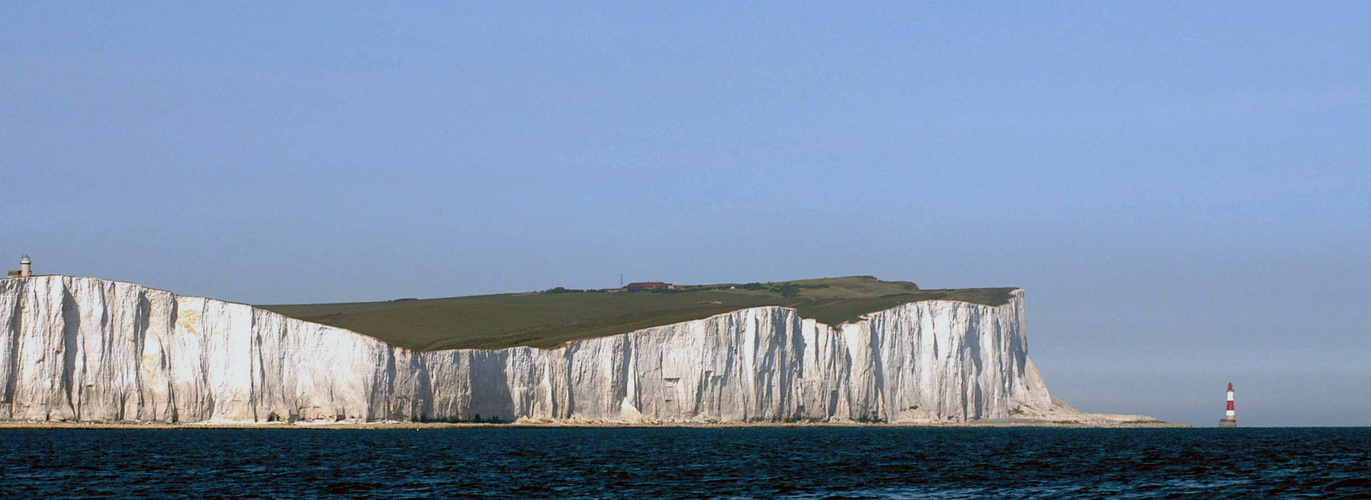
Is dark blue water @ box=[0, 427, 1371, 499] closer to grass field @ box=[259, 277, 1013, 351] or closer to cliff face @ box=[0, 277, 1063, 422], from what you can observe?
cliff face @ box=[0, 277, 1063, 422]

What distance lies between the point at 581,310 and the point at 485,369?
2624 centimetres

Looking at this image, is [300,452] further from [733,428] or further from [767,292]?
[767,292]

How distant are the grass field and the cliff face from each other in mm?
1723

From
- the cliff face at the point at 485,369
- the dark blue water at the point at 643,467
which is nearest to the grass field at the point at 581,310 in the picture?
the cliff face at the point at 485,369

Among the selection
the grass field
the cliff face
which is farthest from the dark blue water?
the grass field

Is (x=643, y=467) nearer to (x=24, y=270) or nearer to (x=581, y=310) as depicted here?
(x=24, y=270)

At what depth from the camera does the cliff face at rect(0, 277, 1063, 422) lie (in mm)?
54656

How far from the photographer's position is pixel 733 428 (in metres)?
66.8

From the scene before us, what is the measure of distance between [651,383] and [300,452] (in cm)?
3001

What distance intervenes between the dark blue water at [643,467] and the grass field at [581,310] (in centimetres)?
2016

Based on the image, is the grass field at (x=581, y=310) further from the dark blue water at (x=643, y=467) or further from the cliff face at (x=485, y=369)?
the dark blue water at (x=643, y=467)

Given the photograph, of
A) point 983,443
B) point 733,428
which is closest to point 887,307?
point 733,428

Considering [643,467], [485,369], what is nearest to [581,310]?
[485,369]

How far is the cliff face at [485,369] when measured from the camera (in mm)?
54656
